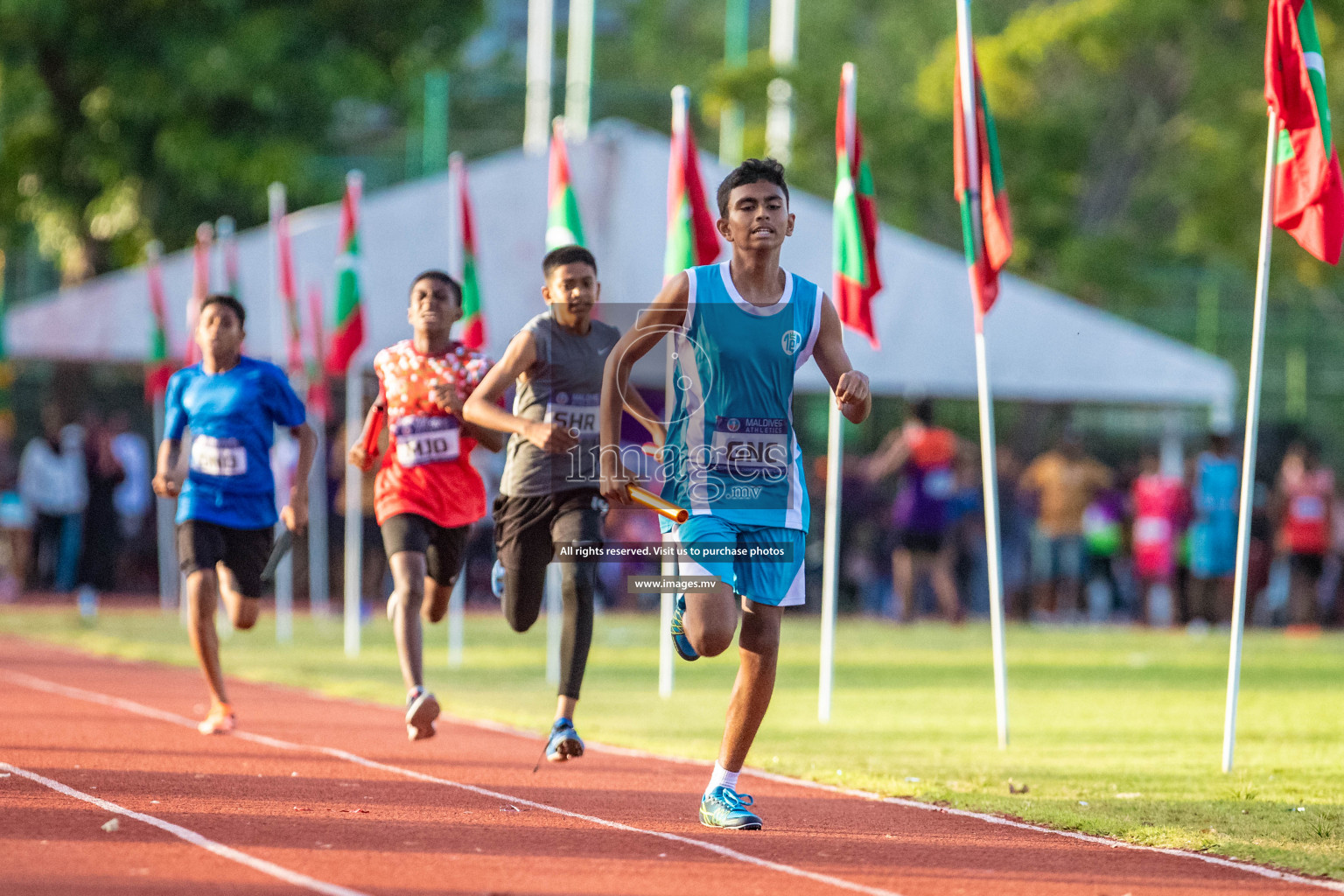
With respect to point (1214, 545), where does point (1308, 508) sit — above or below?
above

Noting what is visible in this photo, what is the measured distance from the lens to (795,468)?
671 centimetres

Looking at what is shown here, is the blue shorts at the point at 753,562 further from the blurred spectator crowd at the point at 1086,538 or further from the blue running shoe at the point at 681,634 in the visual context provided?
the blurred spectator crowd at the point at 1086,538

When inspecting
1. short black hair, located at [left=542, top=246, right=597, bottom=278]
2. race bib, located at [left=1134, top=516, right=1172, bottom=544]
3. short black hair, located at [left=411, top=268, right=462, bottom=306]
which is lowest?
race bib, located at [left=1134, top=516, right=1172, bottom=544]

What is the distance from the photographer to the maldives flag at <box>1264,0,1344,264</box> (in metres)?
9.05

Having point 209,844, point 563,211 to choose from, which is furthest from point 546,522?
point 563,211

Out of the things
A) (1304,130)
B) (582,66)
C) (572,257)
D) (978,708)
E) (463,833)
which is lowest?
(978,708)

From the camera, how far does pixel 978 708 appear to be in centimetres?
1230

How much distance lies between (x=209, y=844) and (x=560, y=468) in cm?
266

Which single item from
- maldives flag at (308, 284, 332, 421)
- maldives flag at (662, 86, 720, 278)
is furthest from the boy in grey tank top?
maldives flag at (308, 284, 332, 421)

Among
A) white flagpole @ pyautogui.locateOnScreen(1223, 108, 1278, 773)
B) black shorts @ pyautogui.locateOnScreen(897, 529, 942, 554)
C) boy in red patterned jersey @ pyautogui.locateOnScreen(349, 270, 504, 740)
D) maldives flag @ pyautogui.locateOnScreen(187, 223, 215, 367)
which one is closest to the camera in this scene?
boy in red patterned jersey @ pyautogui.locateOnScreen(349, 270, 504, 740)

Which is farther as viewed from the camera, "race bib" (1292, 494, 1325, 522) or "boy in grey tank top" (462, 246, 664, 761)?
"race bib" (1292, 494, 1325, 522)

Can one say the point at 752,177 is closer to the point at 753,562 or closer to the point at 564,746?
the point at 753,562

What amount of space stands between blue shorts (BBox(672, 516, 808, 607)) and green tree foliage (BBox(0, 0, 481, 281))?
59.5ft

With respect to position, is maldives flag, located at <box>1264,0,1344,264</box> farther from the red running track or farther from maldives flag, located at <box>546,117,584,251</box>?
maldives flag, located at <box>546,117,584,251</box>
